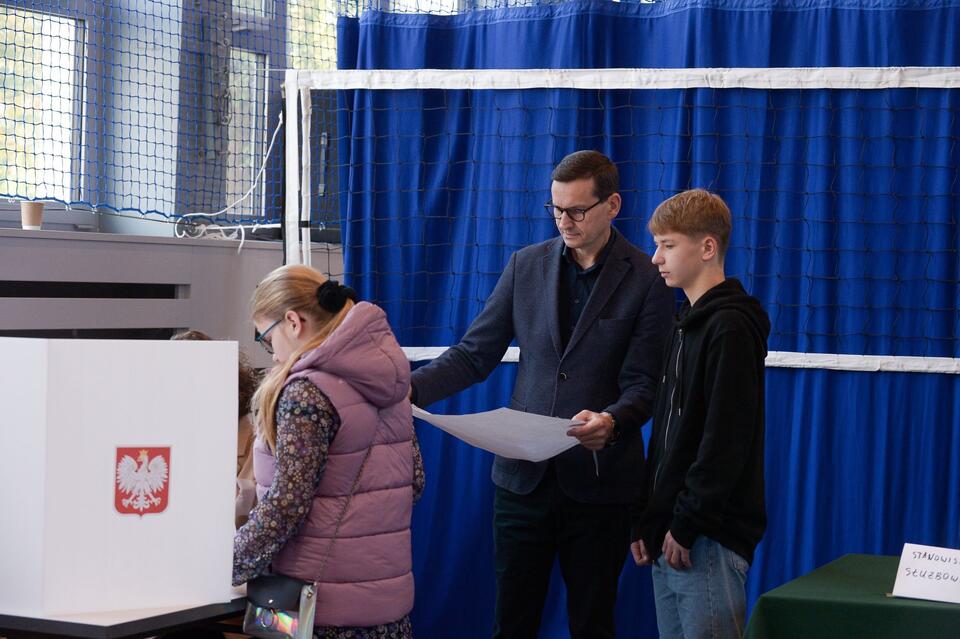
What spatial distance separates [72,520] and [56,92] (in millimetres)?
2426

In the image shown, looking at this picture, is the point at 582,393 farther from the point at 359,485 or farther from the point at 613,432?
the point at 359,485

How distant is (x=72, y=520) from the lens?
1456mm

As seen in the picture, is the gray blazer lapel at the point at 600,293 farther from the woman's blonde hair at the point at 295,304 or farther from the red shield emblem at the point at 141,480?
the red shield emblem at the point at 141,480

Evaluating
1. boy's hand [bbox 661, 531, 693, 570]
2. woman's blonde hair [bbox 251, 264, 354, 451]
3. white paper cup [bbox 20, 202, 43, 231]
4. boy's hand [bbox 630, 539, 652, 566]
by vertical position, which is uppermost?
white paper cup [bbox 20, 202, 43, 231]

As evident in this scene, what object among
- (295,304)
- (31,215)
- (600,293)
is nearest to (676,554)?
(600,293)

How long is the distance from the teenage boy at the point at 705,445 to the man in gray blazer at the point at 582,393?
0.31 meters

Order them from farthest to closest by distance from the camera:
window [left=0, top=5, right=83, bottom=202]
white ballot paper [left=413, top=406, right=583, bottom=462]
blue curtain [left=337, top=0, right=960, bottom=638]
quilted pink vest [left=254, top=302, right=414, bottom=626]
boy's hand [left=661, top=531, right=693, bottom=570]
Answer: window [left=0, top=5, right=83, bottom=202], blue curtain [left=337, top=0, right=960, bottom=638], white ballot paper [left=413, top=406, right=583, bottom=462], boy's hand [left=661, top=531, right=693, bottom=570], quilted pink vest [left=254, top=302, right=414, bottom=626]

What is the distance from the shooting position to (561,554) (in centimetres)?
248

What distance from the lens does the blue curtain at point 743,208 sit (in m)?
2.92

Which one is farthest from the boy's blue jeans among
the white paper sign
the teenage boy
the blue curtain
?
the blue curtain

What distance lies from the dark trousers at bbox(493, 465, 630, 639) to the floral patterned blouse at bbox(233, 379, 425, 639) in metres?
0.79

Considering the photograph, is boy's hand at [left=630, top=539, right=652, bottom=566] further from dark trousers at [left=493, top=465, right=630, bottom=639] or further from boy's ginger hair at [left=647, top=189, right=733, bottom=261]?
boy's ginger hair at [left=647, top=189, right=733, bottom=261]

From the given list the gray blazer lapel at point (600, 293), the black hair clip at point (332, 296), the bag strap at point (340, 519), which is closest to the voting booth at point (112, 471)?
the bag strap at point (340, 519)

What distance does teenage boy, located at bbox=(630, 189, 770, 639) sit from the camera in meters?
1.90
